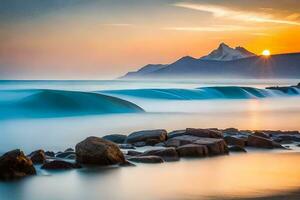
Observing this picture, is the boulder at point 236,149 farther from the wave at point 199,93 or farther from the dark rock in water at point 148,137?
the wave at point 199,93

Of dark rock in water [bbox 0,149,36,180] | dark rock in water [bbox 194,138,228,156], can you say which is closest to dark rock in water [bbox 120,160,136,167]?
dark rock in water [bbox 0,149,36,180]

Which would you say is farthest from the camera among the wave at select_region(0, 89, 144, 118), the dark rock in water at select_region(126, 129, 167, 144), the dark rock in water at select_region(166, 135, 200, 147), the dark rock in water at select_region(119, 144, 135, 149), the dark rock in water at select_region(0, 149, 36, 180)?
the wave at select_region(0, 89, 144, 118)

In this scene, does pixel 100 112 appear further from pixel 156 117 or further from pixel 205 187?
pixel 205 187

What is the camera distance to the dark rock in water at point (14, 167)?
9.21 meters

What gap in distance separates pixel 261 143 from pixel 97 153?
4703 mm

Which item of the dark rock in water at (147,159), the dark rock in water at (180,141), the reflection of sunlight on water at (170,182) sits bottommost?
the reflection of sunlight on water at (170,182)

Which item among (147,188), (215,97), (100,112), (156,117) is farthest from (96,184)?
(215,97)

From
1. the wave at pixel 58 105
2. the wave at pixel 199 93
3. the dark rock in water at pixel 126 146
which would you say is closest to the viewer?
the dark rock in water at pixel 126 146

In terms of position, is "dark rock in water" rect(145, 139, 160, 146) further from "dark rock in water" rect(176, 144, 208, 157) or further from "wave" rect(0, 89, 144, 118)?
"wave" rect(0, 89, 144, 118)

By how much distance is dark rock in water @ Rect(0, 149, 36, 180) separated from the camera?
30.2ft

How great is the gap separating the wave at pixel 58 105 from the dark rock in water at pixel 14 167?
18.0 m

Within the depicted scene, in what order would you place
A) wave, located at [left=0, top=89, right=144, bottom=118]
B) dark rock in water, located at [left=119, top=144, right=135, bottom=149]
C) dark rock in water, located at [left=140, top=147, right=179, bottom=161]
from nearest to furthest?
1. dark rock in water, located at [left=140, top=147, right=179, bottom=161]
2. dark rock in water, located at [left=119, top=144, right=135, bottom=149]
3. wave, located at [left=0, top=89, right=144, bottom=118]

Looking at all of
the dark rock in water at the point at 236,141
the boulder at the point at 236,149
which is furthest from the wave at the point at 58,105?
the boulder at the point at 236,149

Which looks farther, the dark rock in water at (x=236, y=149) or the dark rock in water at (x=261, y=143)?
the dark rock in water at (x=261, y=143)
